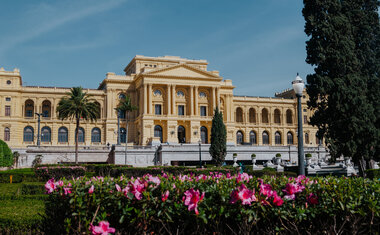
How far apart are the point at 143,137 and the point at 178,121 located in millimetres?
6915

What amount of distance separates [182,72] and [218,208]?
58.4m

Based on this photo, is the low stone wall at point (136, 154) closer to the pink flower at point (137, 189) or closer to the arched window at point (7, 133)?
the arched window at point (7, 133)

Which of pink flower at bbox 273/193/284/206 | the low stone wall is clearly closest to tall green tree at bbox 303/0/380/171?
pink flower at bbox 273/193/284/206

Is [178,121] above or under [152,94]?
under

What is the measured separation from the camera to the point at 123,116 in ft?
220

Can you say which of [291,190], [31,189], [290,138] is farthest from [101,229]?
[290,138]

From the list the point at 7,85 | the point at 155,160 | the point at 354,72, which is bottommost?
the point at 155,160

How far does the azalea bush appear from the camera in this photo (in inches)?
253

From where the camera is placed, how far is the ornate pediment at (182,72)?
62969 millimetres

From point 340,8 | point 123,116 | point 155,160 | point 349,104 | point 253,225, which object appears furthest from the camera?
point 123,116

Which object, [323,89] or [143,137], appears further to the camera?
[143,137]

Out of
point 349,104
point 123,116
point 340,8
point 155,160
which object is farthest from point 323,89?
point 123,116

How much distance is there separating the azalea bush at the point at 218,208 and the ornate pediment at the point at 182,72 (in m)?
56.2

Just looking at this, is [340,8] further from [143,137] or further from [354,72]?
[143,137]
